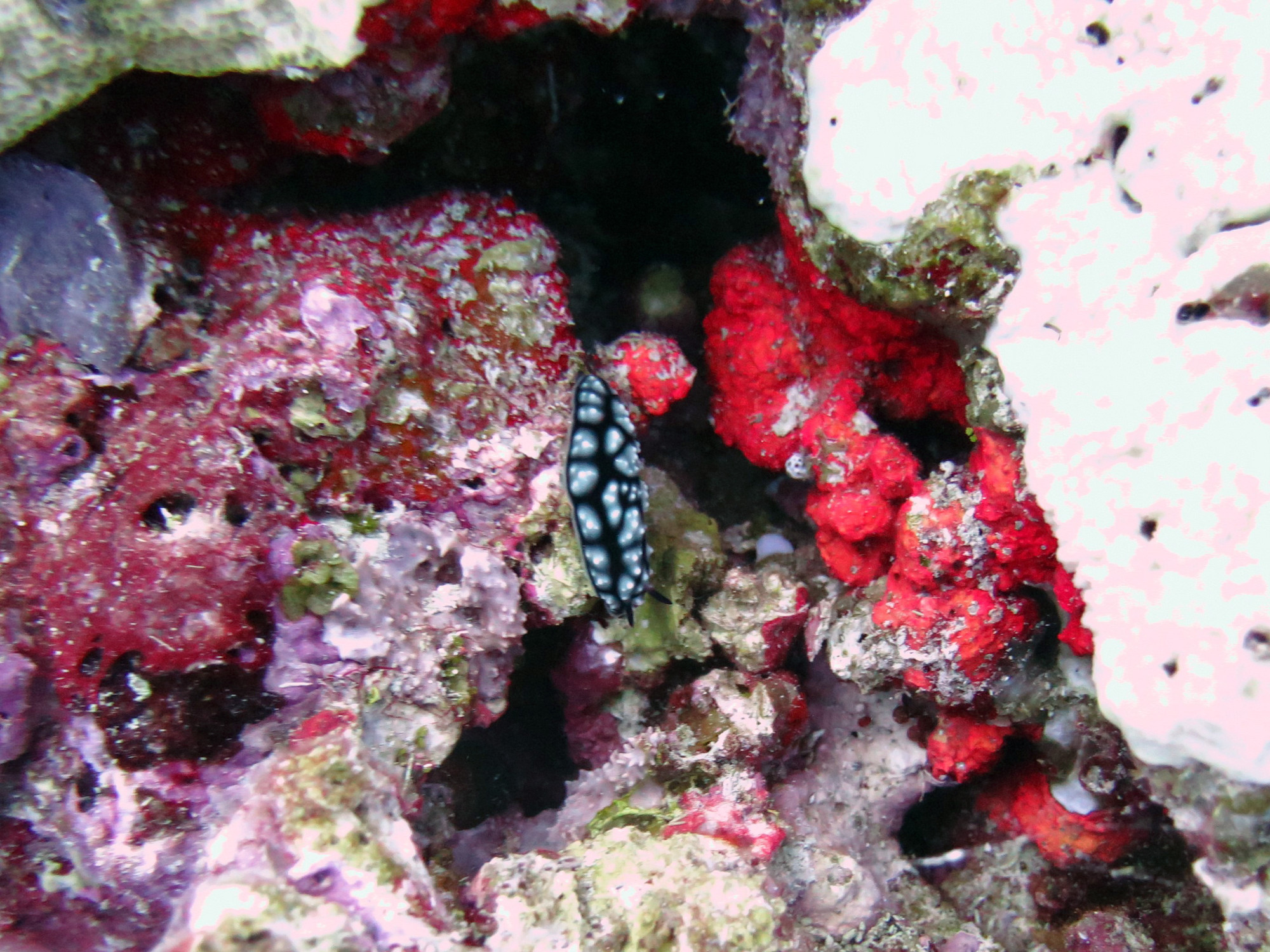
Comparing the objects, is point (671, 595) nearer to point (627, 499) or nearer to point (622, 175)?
point (627, 499)

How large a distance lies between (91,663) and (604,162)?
13.2 ft

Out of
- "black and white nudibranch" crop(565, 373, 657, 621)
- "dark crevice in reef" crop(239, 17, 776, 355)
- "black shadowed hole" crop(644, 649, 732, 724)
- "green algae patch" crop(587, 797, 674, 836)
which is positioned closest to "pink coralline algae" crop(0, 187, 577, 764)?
"black and white nudibranch" crop(565, 373, 657, 621)

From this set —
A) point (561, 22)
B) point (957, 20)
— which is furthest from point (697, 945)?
point (561, 22)

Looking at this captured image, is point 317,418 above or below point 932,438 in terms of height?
above

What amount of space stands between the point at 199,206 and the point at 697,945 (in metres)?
3.92

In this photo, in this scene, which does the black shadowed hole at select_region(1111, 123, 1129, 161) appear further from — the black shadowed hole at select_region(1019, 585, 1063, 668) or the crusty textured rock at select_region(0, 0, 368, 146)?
the crusty textured rock at select_region(0, 0, 368, 146)

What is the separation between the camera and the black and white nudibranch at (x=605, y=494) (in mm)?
3238

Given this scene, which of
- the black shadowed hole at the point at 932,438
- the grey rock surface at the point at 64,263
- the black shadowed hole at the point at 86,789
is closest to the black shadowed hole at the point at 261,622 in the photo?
the black shadowed hole at the point at 86,789

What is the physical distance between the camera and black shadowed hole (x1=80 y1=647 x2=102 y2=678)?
2.69 m

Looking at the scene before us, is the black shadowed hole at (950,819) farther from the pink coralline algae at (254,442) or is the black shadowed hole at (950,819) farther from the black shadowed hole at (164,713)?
the black shadowed hole at (164,713)

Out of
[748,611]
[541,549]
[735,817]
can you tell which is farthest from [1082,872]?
[541,549]

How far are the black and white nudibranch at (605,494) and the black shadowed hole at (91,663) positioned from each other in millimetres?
1943

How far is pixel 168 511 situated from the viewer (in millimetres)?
2752

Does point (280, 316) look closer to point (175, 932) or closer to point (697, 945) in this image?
point (175, 932)
